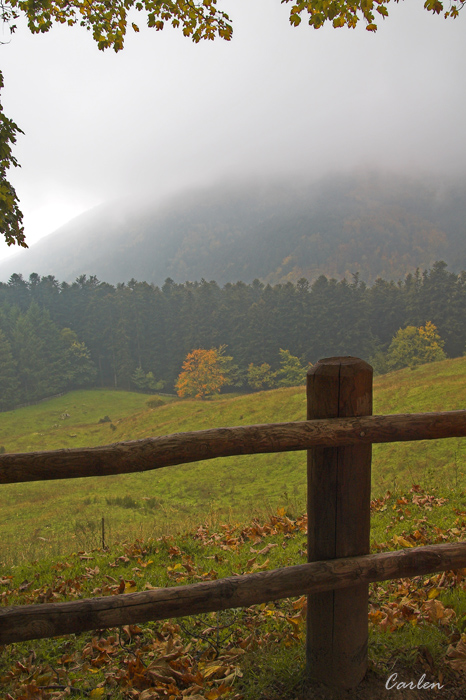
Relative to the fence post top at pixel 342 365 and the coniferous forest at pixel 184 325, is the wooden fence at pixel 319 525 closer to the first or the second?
the fence post top at pixel 342 365

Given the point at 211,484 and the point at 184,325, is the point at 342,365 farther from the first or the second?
the point at 184,325

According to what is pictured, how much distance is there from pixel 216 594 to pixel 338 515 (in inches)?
34.2

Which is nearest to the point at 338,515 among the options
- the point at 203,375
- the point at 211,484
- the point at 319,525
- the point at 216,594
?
the point at 319,525

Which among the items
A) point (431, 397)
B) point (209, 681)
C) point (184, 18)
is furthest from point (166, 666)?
point (431, 397)

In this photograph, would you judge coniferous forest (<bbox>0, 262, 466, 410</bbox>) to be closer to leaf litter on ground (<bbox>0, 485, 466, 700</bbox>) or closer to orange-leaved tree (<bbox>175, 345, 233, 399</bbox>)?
orange-leaved tree (<bbox>175, 345, 233, 399</bbox>)

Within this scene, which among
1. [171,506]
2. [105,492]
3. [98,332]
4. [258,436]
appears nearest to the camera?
[258,436]

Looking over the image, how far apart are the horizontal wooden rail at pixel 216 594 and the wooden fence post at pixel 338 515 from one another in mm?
156

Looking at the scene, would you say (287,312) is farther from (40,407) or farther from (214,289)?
(40,407)

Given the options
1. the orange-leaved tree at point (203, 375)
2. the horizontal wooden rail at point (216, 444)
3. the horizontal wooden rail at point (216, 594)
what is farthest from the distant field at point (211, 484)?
the orange-leaved tree at point (203, 375)

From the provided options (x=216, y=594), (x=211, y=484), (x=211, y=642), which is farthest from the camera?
(x=211, y=484)

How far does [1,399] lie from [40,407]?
6319mm

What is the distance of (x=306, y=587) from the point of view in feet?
8.44

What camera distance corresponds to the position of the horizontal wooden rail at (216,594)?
231cm

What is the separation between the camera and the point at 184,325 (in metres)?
85.9
